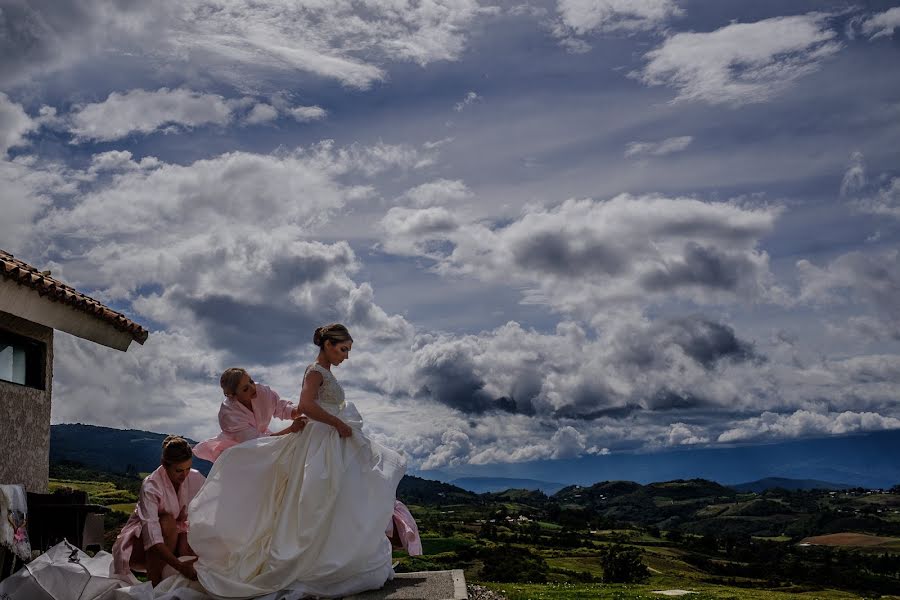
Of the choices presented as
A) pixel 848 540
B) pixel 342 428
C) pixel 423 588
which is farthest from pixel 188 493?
pixel 848 540

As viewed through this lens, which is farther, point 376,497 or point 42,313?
point 42,313

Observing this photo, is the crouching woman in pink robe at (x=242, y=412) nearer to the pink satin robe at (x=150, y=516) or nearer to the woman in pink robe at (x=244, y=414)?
the woman in pink robe at (x=244, y=414)

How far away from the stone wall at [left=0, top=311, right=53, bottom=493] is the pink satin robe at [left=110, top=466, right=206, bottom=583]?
3.03 meters

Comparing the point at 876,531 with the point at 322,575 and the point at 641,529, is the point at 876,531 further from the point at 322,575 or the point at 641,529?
the point at 322,575

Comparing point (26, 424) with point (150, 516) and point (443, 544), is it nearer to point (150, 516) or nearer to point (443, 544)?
point (150, 516)

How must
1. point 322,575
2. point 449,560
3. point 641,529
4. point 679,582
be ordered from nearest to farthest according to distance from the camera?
point 322,575
point 449,560
point 679,582
point 641,529

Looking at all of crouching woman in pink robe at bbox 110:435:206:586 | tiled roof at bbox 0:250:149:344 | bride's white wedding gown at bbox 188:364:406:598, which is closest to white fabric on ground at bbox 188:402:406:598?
bride's white wedding gown at bbox 188:364:406:598

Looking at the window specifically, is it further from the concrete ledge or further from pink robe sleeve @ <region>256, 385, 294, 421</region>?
the concrete ledge

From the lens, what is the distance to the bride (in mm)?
8273

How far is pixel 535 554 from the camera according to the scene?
10319 cm

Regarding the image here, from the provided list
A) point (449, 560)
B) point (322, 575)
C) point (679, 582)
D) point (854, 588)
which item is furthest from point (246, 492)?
point (854, 588)

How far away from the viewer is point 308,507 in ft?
27.9

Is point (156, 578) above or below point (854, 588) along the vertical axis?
above

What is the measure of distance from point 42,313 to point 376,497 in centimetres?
544
